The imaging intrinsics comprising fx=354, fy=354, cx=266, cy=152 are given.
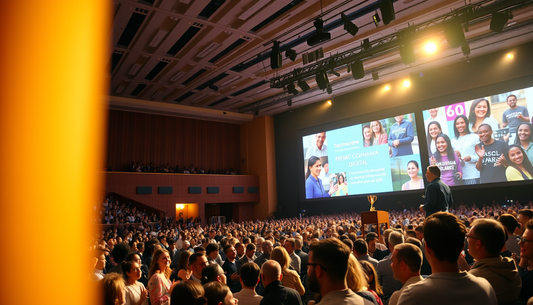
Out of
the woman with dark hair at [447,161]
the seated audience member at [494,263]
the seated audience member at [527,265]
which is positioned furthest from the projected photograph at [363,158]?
the seated audience member at [494,263]

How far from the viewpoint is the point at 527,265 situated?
2.57 meters

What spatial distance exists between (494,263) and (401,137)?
1590 cm

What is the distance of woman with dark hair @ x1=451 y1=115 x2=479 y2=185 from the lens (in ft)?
48.5

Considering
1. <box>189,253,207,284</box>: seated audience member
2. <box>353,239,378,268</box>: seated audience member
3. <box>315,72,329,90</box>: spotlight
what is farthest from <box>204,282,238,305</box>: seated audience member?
<box>315,72,329,90</box>: spotlight

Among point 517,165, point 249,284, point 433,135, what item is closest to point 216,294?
point 249,284

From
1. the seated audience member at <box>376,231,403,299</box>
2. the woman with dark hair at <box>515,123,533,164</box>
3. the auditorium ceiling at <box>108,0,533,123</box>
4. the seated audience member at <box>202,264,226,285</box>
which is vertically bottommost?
the seated audience member at <box>376,231,403,299</box>

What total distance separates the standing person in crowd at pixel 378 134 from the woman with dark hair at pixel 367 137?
4.5 inches

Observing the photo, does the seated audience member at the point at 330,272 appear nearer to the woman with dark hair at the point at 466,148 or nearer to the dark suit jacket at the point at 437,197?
the dark suit jacket at the point at 437,197

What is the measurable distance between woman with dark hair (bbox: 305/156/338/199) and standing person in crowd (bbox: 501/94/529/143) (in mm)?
8915

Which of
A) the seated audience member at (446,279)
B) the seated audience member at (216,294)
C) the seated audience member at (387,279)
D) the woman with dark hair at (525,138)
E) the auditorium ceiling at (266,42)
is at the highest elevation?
the auditorium ceiling at (266,42)

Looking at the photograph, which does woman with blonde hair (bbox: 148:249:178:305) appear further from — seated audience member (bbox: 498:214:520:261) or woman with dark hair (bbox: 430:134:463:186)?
woman with dark hair (bbox: 430:134:463:186)

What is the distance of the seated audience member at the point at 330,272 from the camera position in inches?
71.2

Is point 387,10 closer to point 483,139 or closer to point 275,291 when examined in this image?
point 483,139

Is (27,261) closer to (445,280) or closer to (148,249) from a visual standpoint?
(148,249)
